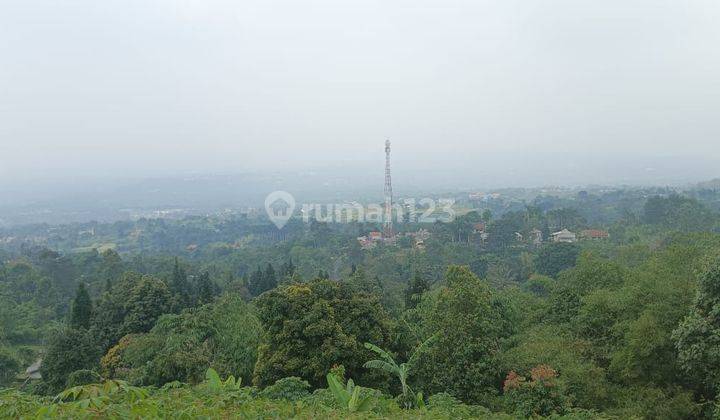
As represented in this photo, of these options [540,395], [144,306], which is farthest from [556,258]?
[540,395]

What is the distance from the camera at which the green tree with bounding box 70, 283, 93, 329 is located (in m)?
18.7

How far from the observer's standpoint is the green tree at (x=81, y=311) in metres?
18.7

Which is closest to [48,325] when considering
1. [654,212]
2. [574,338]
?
[574,338]

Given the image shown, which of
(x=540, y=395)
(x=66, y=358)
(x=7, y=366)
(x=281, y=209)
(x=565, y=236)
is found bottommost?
(x=7, y=366)

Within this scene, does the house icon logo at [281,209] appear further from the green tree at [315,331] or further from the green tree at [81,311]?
the green tree at [315,331]

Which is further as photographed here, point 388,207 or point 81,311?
point 388,207

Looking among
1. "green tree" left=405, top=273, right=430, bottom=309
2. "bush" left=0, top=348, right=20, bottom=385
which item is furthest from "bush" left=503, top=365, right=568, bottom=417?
"bush" left=0, top=348, right=20, bottom=385

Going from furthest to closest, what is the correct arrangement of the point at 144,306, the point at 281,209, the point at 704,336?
the point at 281,209, the point at 144,306, the point at 704,336

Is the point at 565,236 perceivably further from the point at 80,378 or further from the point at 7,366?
the point at 7,366

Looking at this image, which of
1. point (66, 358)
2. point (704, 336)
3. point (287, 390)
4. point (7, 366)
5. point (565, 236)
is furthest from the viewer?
point (565, 236)

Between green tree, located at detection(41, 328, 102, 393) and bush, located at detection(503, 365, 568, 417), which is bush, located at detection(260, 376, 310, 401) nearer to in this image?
bush, located at detection(503, 365, 568, 417)

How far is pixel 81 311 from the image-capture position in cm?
1888

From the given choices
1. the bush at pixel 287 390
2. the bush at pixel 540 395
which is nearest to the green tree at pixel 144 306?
the bush at pixel 287 390

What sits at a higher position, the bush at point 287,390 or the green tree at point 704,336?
the green tree at point 704,336
